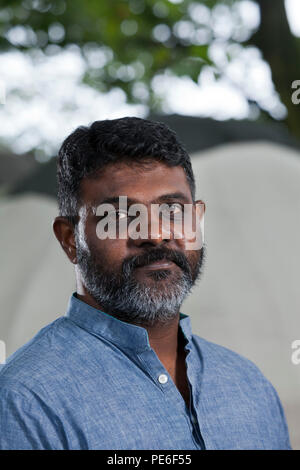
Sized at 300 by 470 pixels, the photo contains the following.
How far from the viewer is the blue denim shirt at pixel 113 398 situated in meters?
0.58

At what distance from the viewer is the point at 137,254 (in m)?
0.63

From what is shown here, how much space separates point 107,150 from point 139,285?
15 cm

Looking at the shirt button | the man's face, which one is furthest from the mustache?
the shirt button

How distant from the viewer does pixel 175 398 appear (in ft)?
2.16

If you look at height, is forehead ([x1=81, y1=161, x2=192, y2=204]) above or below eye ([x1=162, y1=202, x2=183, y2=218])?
above

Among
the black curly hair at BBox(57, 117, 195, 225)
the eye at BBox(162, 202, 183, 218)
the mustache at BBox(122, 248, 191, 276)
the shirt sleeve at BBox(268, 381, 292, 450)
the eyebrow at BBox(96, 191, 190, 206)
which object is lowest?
the shirt sleeve at BBox(268, 381, 292, 450)

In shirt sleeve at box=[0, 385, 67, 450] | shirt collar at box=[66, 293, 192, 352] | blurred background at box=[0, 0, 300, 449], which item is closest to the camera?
shirt sleeve at box=[0, 385, 67, 450]

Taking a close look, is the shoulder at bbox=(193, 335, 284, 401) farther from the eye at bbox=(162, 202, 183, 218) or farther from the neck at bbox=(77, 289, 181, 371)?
the eye at bbox=(162, 202, 183, 218)

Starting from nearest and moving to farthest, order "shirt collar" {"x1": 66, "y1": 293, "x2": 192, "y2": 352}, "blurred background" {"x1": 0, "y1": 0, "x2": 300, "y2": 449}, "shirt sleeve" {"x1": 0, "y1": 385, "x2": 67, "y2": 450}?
"shirt sleeve" {"x1": 0, "y1": 385, "x2": 67, "y2": 450} < "shirt collar" {"x1": 66, "y1": 293, "x2": 192, "y2": 352} < "blurred background" {"x1": 0, "y1": 0, "x2": 300, "y2": 449}

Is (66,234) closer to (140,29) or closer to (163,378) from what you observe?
(163,378)

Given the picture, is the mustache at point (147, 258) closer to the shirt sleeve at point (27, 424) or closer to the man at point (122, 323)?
the man at point (122, 323)

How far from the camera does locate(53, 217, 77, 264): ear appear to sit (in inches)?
27.2

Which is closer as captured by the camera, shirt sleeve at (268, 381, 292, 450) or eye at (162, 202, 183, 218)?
eye at (162, 202, 183, 218)
